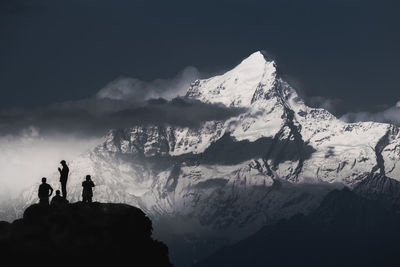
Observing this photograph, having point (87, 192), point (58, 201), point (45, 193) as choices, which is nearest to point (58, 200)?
point (58, 201)

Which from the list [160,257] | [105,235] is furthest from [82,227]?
[160,257]

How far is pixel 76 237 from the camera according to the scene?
9038 cm

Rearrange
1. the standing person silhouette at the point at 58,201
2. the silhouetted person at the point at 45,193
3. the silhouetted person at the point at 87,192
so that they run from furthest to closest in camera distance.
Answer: the silhouetted person at the point at 87,192 < the standing person silhouette at the point at 58,201 < the silhouetted person at the point at 45,193

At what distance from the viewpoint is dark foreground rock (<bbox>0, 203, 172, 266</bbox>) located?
88.9 meters

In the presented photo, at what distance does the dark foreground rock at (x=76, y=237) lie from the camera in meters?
88.9

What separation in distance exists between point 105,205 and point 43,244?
6472mm

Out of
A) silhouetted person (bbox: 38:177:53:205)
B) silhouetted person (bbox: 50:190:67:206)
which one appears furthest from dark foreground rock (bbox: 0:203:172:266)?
silhouetted person (bbox: 50:190:67:206)

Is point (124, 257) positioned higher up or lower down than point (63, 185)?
lower down

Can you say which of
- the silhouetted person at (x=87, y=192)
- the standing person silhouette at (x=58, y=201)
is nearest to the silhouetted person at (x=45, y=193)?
the standing person silhouette at (x=58, y=201)

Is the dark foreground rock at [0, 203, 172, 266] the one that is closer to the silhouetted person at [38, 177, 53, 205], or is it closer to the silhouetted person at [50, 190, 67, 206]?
the silhouetted person at [38, 177, 53, 205]

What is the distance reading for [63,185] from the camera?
9525 centimetres

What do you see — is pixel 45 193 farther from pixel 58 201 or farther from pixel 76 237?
pixel 76 237

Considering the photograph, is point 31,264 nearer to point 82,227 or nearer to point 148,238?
point 82,227

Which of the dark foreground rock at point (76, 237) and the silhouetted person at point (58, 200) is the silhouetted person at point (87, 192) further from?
the silhouetted person at point (58, 200)
